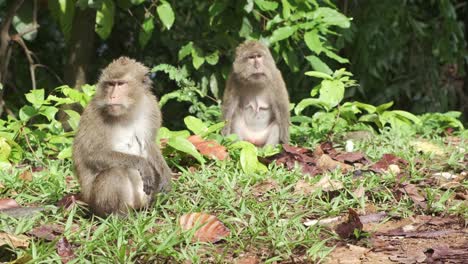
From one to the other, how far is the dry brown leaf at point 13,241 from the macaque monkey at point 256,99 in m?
3.11

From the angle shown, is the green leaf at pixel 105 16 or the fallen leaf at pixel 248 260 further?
the green leaf at pixel 105 16

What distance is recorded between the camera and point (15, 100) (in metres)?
7.74

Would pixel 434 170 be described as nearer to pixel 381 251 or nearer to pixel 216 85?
pixel 381 251

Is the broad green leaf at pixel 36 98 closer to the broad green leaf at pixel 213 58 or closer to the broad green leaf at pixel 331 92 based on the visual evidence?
the broad green leaf at pixel 213 58

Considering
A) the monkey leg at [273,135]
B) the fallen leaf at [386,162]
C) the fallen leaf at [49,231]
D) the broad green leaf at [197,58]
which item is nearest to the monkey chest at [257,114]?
the monkey leg at [273,135]

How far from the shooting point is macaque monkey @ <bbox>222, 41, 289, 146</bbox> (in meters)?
6.56

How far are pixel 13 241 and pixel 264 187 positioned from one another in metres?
1.76

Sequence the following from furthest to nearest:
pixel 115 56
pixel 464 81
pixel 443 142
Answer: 1. pixel 464 81
2. pixel 115 56
3. pixel 443 142

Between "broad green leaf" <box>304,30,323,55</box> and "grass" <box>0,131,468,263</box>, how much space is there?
1260mm

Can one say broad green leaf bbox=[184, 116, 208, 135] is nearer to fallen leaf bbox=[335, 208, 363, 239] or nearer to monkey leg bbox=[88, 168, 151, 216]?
monkey leg bbox=[88, 168, 151, 216]

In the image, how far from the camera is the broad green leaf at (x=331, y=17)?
6637 mm

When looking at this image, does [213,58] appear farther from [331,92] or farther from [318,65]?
Answer: [331,92]

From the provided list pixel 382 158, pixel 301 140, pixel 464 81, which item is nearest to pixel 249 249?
pixel 382 158

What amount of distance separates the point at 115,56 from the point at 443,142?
3937 millimetres
